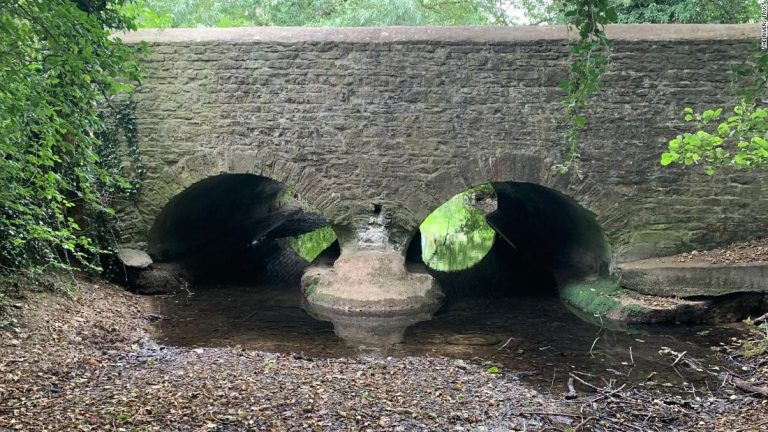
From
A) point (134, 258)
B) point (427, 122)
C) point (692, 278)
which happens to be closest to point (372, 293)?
point (427, 122)

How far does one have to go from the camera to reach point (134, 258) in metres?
8.23

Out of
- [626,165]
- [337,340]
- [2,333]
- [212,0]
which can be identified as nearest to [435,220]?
[212,0]

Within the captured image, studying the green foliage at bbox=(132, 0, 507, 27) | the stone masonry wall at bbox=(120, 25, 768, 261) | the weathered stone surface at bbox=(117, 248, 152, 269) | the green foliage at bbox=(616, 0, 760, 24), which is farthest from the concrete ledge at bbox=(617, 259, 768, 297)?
the green foliage at bbox=(132, 0, 507, 27)

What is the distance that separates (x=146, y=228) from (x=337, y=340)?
11.2 ft

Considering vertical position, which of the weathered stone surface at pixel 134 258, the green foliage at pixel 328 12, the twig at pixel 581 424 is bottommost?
the twig at pixel 581 424

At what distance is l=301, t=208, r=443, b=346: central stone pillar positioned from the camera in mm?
7730

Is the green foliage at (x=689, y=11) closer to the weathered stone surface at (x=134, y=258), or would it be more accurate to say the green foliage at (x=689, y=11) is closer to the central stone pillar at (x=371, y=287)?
the central stone pillar at (x=371, y=287)

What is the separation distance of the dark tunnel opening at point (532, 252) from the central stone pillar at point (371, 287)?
85 cm

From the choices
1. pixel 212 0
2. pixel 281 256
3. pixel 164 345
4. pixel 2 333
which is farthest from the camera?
pixel 212 0

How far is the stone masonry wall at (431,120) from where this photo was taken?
7.87 metres

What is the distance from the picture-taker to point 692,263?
301 inches

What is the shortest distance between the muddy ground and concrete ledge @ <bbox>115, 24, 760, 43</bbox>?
3.87 meters

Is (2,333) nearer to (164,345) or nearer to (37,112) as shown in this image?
(164,345)

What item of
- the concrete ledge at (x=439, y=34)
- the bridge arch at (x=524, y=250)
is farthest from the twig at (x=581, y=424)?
the concrete ledge at (x=439, y=34)
